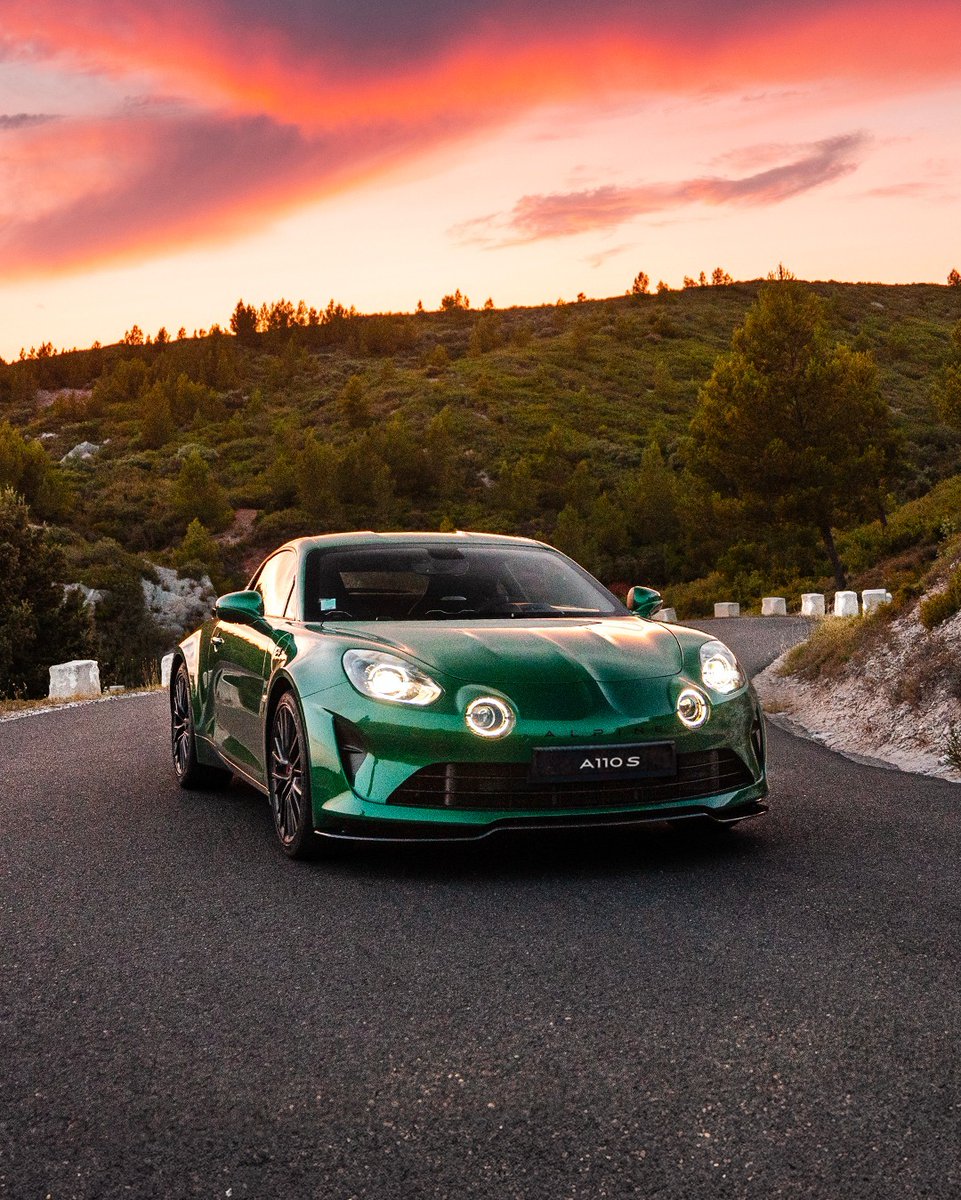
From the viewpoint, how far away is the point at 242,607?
21.8 ft

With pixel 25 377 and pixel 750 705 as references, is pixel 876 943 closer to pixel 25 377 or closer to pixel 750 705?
pixel 750 705

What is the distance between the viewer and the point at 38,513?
69.6 metres

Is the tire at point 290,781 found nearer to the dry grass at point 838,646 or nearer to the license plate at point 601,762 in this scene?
the license plate at point 601,762

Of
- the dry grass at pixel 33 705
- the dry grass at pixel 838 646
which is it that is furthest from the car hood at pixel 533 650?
the dry grass at pixel 33 705

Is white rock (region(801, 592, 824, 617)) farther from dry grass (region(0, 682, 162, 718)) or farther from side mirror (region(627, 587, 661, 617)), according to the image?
side mirror (region(627, 587, 661, 617))

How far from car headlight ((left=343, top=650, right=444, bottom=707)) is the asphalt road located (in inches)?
29.7

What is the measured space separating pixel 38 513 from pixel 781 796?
221 feet

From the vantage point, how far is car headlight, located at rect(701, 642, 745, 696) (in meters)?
5.76

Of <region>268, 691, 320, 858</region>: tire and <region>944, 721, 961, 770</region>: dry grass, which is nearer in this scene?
<region>268, 691, 320, 858</region>: tire

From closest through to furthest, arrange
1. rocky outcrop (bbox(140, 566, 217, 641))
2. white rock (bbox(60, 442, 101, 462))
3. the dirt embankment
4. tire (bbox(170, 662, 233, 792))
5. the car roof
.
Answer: the car roof, tire (bbox(170, 662, 233, 792)), the dirt embankment, rocky outcrop (bbox(140, 566, 217, 641)), white rock (bbox(60, 442, 101, 462))

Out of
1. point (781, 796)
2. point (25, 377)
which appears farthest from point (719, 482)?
point (25, 377)

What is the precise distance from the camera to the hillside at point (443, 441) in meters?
57.7

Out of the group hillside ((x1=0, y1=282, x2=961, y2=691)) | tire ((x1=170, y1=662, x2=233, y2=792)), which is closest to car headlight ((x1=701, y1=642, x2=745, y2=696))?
tire ((x1=170, y1=662, x2=233, y2=792))

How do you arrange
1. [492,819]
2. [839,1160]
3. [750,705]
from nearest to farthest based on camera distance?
[839,1160] < [492,819] < [750,705]
